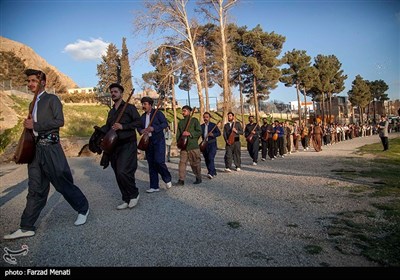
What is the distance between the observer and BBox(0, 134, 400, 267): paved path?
9.30 ft

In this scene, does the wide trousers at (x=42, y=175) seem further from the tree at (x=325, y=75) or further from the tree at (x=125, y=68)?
the tree at (x=325, y=75)

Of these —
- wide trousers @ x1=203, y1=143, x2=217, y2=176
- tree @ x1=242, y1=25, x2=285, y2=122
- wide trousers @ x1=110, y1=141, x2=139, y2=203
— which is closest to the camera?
wide trousers @ x1=110, y1=141, x2=139, y2=203

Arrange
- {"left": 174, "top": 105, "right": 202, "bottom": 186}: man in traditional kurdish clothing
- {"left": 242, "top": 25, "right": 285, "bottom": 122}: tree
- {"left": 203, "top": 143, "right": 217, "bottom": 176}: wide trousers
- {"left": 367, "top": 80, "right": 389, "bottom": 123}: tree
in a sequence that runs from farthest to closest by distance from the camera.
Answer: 1. {"left": 367, "top": 80, "right": 389, "bottom": 123}: tree
2. {"left": 242, "top": 25, "right": 285, "bottom": 122}: tree
3. {"left": 203, "top": 143, "right": 217, "bottom": 176}: wide trousers
4. {"left": 174, "top": 105, "right": 202, "bottom": 186}: man in traditional kurdish clothing

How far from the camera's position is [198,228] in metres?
3.73

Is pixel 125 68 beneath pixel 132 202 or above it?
above

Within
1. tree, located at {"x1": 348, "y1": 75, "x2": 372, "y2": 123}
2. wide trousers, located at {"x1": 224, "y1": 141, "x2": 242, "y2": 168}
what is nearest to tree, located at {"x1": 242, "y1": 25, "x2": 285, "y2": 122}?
wide trousers, located at {"x1": 224, "y1": 141, "x2": 242, "y2": 168}

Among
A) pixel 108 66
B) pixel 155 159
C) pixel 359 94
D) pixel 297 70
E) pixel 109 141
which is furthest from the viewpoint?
pixel 359 94

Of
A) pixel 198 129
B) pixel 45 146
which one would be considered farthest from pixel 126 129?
pixel 198 129

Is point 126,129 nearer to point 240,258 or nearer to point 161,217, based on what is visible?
point 161,217

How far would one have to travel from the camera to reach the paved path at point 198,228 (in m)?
2.83

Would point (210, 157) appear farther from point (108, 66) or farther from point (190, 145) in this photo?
point (108, 66)

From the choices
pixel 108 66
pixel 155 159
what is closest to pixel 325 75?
pixel 108 66

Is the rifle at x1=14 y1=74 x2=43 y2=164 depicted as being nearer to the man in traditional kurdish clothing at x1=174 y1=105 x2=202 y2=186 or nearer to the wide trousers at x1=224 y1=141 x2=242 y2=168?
the man in traditional kurdish clothing at x1=174 y1=105 x2=202 y2=186

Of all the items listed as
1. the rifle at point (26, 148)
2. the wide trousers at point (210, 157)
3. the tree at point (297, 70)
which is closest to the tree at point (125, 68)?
the tree at point (297, 70)
